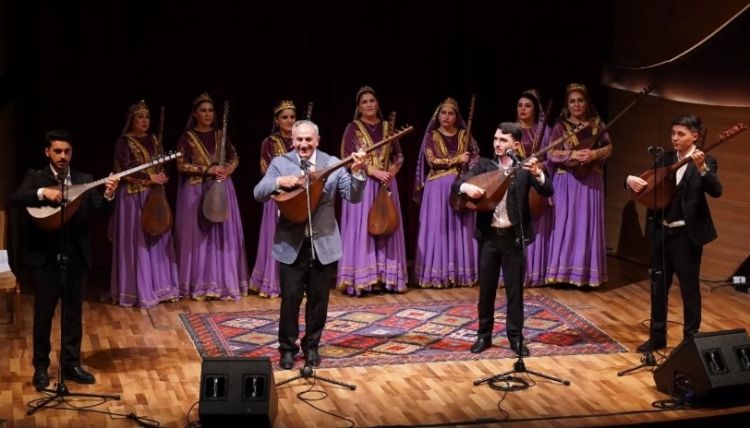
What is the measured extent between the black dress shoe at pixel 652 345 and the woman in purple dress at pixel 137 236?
11.5 feet

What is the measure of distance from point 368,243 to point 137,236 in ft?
5.83

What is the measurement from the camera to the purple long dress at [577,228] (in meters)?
7.70

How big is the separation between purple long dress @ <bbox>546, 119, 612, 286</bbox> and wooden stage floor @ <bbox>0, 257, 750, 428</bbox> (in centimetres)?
70

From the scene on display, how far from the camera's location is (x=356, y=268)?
24.5 ft

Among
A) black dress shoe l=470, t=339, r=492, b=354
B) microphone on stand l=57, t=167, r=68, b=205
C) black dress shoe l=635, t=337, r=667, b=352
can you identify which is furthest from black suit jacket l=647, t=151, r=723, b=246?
microphone on stand l=57, t=167, r=68, b=205

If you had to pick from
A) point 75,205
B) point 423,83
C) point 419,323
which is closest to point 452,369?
point 419,323

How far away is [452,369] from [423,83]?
3539mm

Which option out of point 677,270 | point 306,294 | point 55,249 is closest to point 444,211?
point 677,270

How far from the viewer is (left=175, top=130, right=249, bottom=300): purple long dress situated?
281 inches

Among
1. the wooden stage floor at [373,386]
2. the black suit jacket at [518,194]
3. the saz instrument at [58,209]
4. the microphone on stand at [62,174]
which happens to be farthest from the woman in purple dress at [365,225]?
the microphone on stand at [62,174]

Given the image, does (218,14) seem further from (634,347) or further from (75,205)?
(634,347)

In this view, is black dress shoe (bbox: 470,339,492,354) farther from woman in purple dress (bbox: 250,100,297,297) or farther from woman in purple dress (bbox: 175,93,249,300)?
woman in purple dress (bbox: 175,93,249,300)

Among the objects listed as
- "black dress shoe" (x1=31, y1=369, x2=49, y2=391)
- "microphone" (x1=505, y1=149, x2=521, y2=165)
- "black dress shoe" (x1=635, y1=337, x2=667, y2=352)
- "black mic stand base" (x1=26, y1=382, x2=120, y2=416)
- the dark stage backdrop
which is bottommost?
"black mic stand base" (x1=26, y1=382, x2=120, y2=416)

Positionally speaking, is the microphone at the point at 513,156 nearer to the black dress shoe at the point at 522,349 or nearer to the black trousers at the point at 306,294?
the black trousers at the point at 306,294
